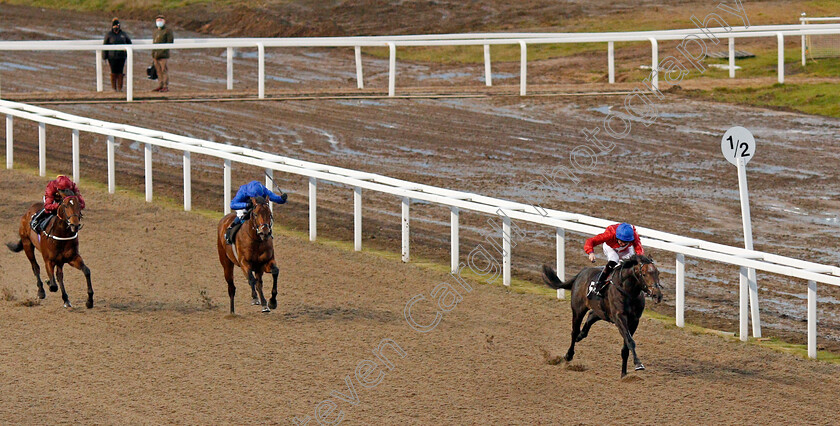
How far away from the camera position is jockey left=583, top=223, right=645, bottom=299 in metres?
8.72

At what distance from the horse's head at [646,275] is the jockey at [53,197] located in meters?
4.76

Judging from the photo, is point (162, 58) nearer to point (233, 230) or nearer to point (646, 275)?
point (233, 230)

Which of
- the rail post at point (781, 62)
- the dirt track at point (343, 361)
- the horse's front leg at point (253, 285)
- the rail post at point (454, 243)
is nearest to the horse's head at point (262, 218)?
the horse's front leg at point (253, 285)

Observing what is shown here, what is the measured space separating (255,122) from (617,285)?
12064 mm

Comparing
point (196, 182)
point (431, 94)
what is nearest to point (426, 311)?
point (196, 182)

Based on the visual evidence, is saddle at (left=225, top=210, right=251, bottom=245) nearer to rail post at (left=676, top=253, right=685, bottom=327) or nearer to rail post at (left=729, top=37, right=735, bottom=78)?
rail post at (left=676, top=253, right=685, bottom=327)

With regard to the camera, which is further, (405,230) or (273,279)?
(405,230)

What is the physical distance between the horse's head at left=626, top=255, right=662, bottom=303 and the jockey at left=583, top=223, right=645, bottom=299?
1.14ft

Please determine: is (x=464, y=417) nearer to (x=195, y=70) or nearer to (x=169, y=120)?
(x=169, y=120)

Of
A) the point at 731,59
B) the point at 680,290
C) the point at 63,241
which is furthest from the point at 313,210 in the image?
the point at 731,59

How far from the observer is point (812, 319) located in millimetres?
8984

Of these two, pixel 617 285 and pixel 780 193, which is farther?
pixel 780 193

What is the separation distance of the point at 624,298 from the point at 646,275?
0.40m

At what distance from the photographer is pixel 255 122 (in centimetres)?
1969
